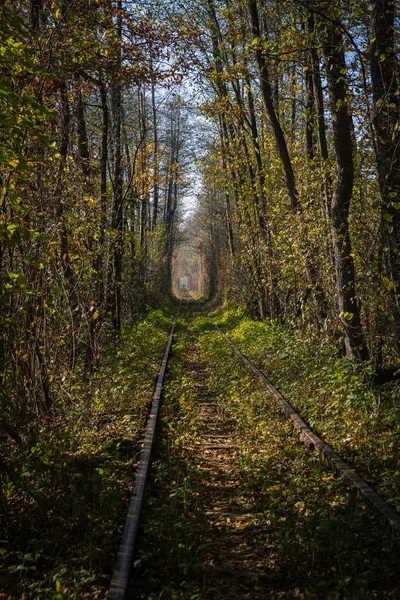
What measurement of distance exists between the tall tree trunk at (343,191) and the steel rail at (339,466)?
65.9 inches

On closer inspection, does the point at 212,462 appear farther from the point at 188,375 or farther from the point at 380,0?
the point at 380,0

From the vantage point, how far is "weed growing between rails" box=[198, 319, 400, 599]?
3.73m

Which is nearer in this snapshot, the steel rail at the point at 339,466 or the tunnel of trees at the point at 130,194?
the steel rail at the point at 339,466

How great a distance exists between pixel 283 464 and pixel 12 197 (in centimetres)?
427

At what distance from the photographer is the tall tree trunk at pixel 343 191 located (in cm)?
823

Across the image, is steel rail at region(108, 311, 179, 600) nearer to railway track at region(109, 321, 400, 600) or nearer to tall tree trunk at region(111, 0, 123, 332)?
railway track at region(109, 321, 400, 600)

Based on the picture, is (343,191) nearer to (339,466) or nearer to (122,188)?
(339,466)

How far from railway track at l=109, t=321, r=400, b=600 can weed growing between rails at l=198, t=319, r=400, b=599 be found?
2.1 inches

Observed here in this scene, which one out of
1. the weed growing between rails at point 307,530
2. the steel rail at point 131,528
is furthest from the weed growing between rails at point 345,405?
the steel rail at point 131,528

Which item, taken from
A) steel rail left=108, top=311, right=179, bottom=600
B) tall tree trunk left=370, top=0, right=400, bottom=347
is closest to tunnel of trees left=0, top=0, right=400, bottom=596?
tall tree trunk left=370, top=0, right=400, bottom=347

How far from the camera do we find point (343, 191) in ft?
27.5

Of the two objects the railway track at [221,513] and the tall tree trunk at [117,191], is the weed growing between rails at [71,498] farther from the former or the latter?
the tall tree trunk at [117,191]

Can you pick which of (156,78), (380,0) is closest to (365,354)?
(380,0)

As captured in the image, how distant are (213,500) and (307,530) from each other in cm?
135
